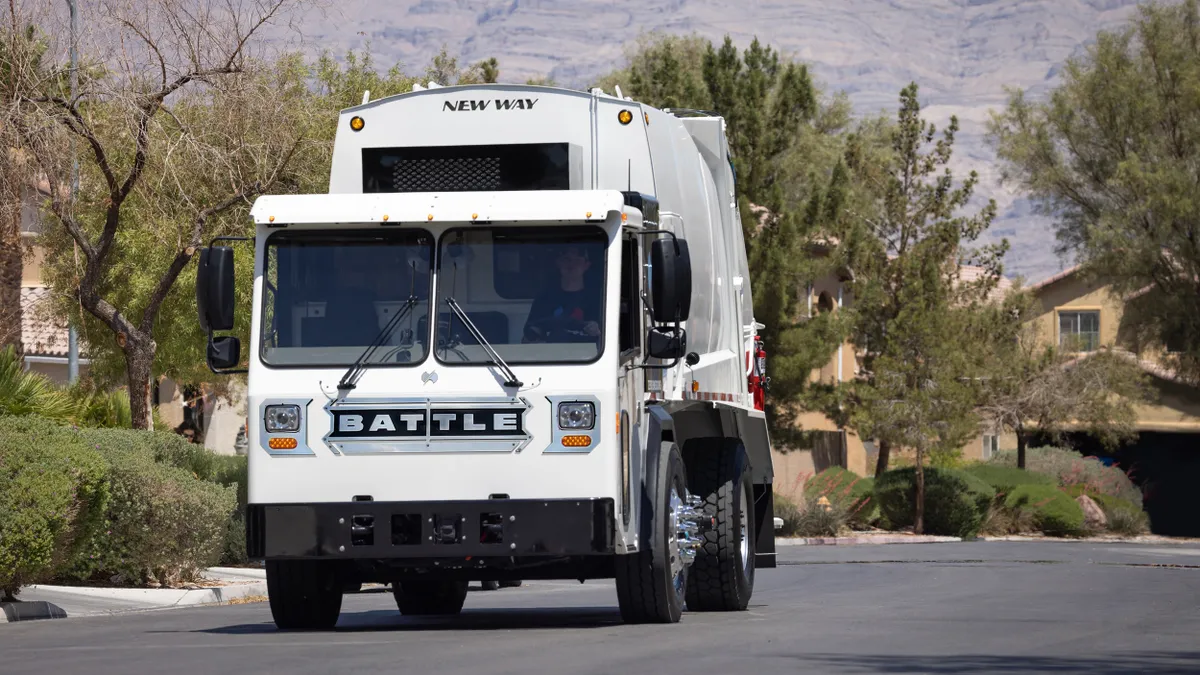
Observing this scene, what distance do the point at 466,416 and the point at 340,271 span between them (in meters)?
1.36

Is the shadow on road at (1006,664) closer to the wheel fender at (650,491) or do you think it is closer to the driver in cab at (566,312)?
the wheel fender at (650,491)

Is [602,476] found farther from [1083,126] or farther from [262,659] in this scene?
[1083,126]

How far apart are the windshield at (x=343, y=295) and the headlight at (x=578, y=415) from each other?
1.03 m

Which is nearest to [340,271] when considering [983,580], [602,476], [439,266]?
[439,266]

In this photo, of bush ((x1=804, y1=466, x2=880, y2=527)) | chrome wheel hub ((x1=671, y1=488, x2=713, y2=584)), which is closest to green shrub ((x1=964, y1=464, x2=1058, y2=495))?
bush ((x1=804, y1=466, x2=880, y2=527))

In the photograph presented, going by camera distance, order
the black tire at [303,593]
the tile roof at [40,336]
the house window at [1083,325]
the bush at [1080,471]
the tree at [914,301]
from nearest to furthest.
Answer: the black tire at [303,593] → the tile roof at [40,336] → the tree at [914,301] → the bush at [1080,471] → the house window at [1083,325]

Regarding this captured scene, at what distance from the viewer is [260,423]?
1195 centimetres

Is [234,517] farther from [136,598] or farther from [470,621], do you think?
[470,621]

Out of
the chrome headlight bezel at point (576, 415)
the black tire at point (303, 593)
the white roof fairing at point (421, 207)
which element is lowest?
the black tire at point (303, 593)

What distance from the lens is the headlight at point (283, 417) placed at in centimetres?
1191

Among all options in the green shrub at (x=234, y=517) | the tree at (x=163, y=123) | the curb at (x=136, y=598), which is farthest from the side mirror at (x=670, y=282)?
the green shrub at (x=234, y=517)

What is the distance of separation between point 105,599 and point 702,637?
7780 millimetres

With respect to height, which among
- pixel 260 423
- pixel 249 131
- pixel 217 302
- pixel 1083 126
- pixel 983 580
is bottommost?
pixel 983 580

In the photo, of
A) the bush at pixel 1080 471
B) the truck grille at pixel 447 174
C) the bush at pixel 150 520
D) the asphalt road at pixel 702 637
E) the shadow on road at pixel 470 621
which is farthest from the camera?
the bush at pixel 1080 471
